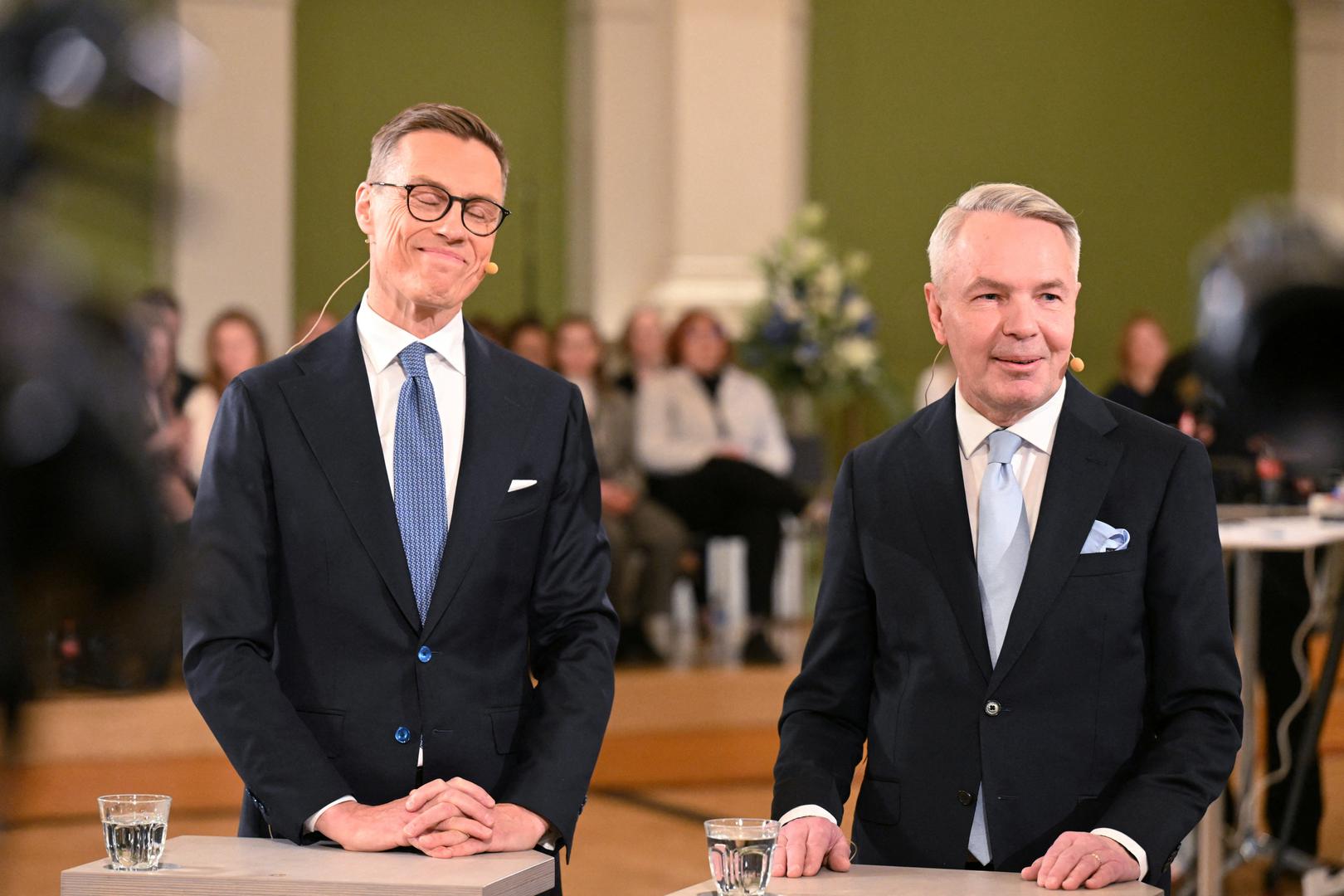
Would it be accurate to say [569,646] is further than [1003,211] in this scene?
Yes

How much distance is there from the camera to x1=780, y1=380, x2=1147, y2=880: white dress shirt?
1935 millimetres

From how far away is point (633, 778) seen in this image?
5953 mm

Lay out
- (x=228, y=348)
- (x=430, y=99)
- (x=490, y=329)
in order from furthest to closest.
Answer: (x=430, y=99)
(x=490, y=329)
(x=228, y=348)

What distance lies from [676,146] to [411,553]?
282 inches

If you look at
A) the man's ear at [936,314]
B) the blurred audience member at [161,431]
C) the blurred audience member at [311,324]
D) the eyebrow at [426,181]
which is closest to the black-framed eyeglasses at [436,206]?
the eyebrow at [426,181]

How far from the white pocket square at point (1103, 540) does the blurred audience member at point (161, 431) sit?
1489 millimetres

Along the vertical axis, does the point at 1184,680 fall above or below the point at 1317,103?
below

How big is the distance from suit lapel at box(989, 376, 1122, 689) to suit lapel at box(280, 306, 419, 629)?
688mm

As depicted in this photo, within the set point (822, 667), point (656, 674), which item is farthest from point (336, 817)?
Result: point (656, 674)

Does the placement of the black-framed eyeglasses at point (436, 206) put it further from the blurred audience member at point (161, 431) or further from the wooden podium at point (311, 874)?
the blurred audience member at point (161, 431)

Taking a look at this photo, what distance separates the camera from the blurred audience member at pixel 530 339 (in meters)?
6.41

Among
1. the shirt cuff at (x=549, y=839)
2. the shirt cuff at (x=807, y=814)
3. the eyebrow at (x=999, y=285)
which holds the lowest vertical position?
the shirt cuff at (x=549, y=839)

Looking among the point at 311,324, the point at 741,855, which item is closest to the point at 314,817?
the point at 741,855

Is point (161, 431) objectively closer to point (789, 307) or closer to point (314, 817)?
point (314, 817)
